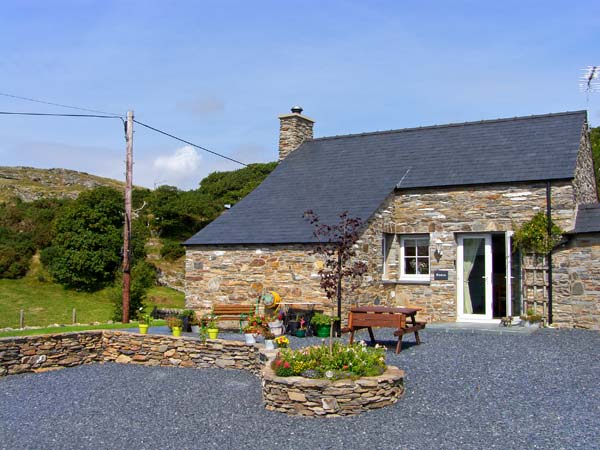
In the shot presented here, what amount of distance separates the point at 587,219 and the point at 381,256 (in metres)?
4.72

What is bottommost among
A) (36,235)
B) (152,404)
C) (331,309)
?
(152,404)

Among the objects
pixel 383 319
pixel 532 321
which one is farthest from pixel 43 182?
pixel 383 319

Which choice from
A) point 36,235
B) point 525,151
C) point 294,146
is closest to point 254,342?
point 525,151

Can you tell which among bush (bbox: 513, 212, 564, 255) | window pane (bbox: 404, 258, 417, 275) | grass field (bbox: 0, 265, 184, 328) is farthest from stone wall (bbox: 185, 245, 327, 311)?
grass field (bbox: 0, 265, 184, 328)

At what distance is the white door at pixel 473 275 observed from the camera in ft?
47.3

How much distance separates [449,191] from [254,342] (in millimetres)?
6694

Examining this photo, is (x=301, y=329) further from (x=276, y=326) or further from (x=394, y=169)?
(x=394, y=169)

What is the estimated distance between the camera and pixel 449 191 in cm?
1489

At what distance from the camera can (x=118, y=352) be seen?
11.9 metres

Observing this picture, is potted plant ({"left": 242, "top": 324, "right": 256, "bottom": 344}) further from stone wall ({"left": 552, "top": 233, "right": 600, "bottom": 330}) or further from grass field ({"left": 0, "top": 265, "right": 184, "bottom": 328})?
grass field ({"left": 0, "top": 265, "right": 184, "bottom": 328})

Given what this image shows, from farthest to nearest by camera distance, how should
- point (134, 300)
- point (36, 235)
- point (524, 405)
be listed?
point (36, 235) < point (134, 300) < point (524, 405)

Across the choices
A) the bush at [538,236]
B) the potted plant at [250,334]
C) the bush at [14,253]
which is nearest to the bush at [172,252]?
the bush at [14,253]

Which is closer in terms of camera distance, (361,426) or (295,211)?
(361,426)

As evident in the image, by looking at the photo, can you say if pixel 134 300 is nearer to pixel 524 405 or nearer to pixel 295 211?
pixel 295 211
